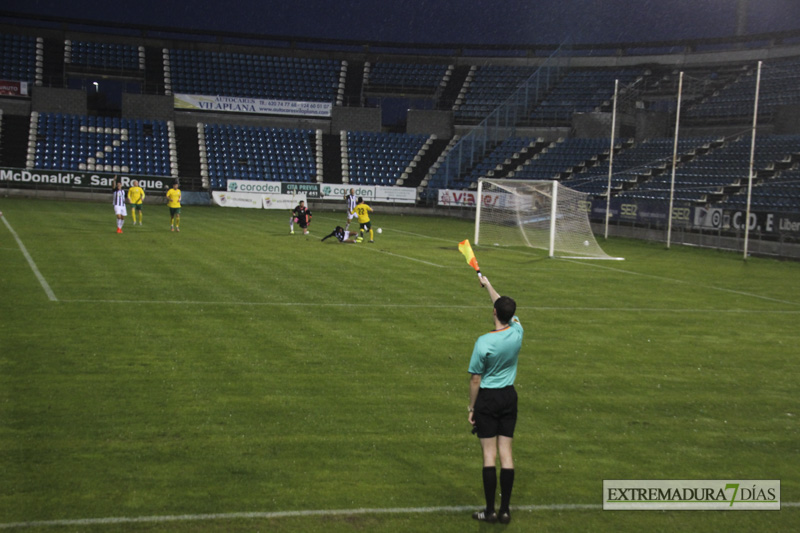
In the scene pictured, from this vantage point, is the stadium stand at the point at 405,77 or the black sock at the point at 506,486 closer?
the black sock at the point at 506,486

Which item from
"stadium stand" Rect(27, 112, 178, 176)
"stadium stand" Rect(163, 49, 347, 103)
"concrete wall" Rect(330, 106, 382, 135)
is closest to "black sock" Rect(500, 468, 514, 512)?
"stadium stand" Rect(27, 112, 178, 176)

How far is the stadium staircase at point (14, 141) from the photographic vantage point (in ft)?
173

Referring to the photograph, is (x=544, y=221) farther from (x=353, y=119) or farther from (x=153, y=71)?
(x=153, y=71)

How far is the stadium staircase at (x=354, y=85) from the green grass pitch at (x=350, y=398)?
160 feet

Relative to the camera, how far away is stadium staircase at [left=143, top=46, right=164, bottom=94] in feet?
204

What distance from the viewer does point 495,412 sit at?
6.20 m

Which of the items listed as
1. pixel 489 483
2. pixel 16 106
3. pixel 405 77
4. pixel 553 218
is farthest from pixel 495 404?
pixel 405 77

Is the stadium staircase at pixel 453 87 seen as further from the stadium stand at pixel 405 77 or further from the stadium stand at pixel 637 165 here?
the stadium stand at pixel 637 165

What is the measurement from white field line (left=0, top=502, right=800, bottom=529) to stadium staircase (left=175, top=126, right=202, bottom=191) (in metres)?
50.7

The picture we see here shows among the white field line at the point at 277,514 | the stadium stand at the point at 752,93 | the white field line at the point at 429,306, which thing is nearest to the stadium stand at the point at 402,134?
the stadium stand at the point at 752,93

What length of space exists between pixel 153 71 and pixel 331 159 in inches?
639

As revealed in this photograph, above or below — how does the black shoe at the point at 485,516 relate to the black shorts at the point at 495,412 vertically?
below

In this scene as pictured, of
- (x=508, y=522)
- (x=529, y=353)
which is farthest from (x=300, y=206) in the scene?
(x=508, y=522)

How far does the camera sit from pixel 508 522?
6.20 meters
